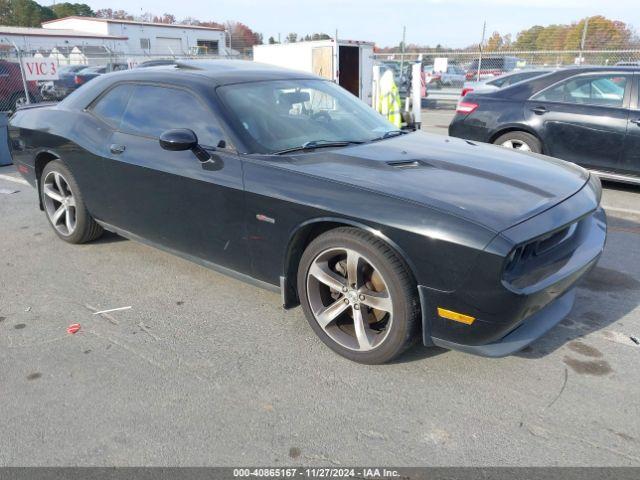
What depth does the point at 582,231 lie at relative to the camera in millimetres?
3102

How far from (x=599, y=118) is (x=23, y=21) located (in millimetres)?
76164

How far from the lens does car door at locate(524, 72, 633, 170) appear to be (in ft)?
20.3

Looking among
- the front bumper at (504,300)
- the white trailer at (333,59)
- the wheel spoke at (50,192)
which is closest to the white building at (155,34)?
the white trailer at (333,59)

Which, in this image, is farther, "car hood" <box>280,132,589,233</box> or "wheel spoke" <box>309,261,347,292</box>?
"wheel spoke" <box>309,261,347,292</box>

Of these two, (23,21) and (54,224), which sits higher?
(23,21)

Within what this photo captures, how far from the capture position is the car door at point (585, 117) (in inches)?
244

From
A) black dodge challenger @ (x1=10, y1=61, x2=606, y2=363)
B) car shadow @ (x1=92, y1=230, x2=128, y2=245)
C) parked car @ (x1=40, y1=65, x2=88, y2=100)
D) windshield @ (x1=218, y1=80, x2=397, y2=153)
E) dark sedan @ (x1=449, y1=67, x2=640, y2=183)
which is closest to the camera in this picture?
black dodge challenger @ (x1=10, y1=61, x2=606, y2=363)

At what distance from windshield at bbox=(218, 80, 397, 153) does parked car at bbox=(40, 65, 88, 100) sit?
15.6 m

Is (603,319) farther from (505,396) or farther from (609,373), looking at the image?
(505,396)

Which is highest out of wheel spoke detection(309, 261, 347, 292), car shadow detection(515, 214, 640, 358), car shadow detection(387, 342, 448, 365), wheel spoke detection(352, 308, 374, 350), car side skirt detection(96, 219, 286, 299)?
wheel spoke detection(309, 261, 347, 292)

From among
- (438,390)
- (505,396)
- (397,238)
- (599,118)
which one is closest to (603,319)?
(505,396)

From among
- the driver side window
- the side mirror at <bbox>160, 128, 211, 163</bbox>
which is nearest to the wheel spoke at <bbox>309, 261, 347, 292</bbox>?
the side mirror at <bbox>160, 128, 211, 163</bbox>

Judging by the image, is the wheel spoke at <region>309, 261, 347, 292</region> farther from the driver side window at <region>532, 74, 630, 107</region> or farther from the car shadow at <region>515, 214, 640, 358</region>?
the driver side window at <region>532, 74, 630, 107</region>

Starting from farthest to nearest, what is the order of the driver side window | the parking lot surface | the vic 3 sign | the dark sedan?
the vic 3 sign, the driver side window, the dark sedan, the parking lot surface
